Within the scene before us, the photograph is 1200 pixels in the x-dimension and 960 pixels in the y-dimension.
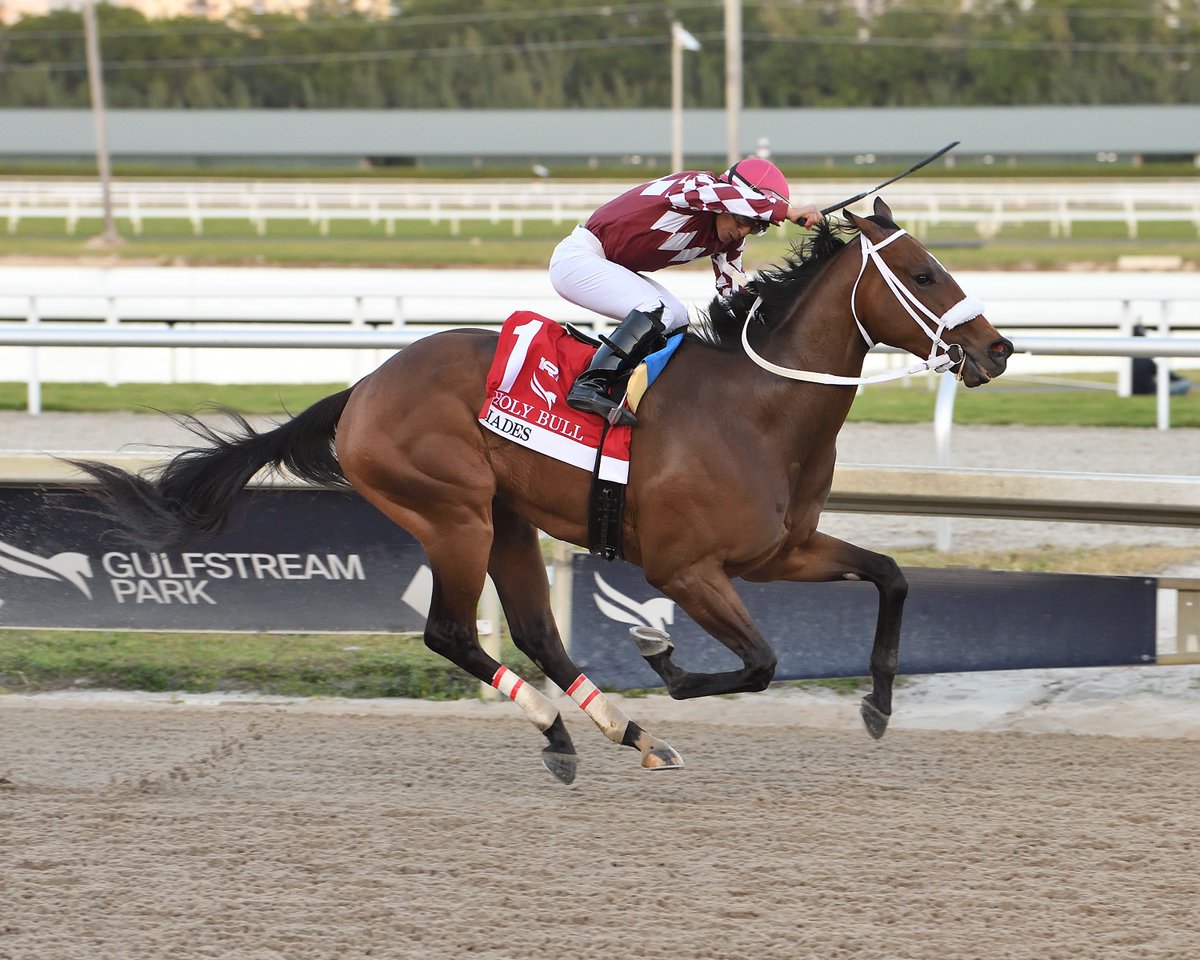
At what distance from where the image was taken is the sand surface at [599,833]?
296 cm

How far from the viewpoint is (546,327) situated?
13.8ft

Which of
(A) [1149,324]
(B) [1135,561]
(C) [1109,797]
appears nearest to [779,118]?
(A) [1149,324]

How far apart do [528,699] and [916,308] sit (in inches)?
55.3

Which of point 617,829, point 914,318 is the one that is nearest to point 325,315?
point 914,318

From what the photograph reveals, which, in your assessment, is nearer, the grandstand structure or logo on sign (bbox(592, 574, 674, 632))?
logo on sign (bbox(592, 574, 674, 632))

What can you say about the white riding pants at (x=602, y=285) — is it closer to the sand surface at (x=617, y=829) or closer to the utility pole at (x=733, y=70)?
the sand surface at (x=617, y=829)

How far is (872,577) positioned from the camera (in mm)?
4188

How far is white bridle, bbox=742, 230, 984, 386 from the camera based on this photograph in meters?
3.87

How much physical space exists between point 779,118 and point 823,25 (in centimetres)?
1461

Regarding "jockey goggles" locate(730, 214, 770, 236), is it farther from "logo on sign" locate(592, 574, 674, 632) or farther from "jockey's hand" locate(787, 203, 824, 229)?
"logo on sign" locate(592, 574, 674, 632)

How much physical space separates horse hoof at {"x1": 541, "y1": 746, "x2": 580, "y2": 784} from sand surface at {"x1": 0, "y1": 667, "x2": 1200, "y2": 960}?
0.04m

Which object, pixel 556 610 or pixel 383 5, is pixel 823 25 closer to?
pixel 383 5

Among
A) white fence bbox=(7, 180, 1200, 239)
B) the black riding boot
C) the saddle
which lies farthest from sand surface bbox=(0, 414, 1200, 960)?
white fence bbox=(7, 180, 1200, 239)

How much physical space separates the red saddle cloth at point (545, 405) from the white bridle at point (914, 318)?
0.45 m
